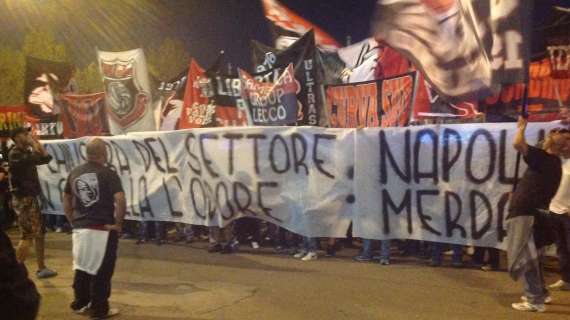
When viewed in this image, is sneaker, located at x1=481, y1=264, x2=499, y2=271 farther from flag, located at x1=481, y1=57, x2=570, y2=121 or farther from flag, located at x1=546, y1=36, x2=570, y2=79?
flag, located at x1=546, y1=36, x2=570, y2=79

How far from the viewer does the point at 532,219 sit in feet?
18.0

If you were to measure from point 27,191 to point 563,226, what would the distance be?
21.4 feet

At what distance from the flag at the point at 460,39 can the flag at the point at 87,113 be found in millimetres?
8208

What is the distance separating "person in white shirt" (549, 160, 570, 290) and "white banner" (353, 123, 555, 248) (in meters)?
0.54

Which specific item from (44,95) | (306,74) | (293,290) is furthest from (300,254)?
(44,95)

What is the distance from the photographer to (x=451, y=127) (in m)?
7.36

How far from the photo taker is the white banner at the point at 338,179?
7160 millimetres

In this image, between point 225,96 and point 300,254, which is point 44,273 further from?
point 225,96

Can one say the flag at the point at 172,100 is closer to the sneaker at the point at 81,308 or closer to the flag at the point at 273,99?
the flag at the point at 273,99

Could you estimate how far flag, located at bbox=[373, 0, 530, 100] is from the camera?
614cm

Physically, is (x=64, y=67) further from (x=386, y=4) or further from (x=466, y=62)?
(x=466, y=62)

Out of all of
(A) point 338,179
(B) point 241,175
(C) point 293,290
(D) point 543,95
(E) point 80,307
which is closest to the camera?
(E) point 80,307

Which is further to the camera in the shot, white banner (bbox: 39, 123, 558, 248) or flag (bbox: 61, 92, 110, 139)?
flag (bbox: 61, 92, 110, 139)

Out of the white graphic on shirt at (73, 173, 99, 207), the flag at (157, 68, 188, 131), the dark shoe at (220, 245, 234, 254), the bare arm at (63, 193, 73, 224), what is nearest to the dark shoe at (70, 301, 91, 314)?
the bare arm at (63, 193, 73, 224)
